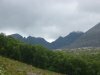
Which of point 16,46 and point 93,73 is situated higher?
point 16,46

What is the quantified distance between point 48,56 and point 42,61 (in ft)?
32.1

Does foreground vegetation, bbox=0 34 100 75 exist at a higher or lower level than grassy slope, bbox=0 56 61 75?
higher

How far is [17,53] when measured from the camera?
4530 inches

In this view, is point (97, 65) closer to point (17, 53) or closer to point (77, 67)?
point (77, 67)

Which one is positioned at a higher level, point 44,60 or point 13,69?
point 44,60

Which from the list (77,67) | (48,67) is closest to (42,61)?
(48,67)

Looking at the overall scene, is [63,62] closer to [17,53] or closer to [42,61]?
[42,61]

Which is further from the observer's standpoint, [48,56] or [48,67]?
[48,56]

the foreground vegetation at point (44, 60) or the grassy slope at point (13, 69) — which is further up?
the foreground vegetation at point (44, 60)

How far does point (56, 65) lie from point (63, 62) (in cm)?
237

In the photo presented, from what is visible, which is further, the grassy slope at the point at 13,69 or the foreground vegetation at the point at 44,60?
the foreground vegetation at the point at 44,60

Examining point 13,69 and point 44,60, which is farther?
point 44,60

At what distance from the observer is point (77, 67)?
11550cm

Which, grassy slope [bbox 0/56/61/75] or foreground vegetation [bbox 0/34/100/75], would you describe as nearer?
grassy slope [bbox 0/56/61/75]
